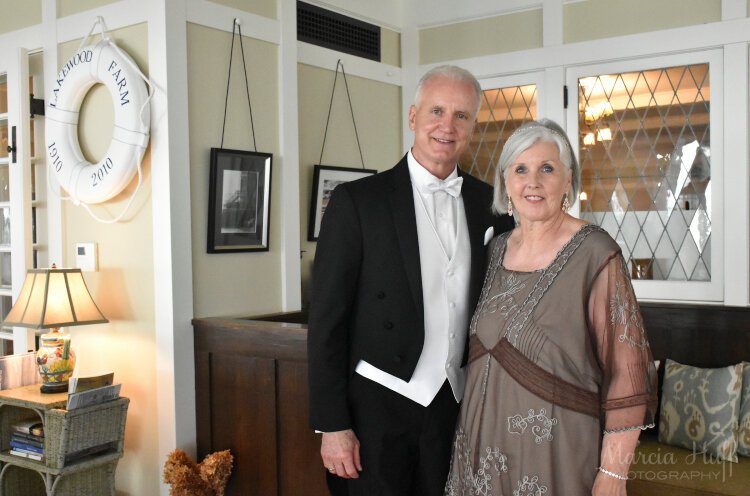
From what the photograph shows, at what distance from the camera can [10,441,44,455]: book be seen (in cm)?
332

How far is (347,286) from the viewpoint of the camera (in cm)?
208

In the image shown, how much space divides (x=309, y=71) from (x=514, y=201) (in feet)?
7.71

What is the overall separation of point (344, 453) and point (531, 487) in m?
0.52

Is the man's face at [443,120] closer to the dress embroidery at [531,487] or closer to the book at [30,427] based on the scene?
the dress embroidery at [531,487]

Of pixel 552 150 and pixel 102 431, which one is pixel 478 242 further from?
pixel 102 431

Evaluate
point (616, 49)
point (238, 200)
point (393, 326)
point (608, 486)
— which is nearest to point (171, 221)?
point (238, 200)

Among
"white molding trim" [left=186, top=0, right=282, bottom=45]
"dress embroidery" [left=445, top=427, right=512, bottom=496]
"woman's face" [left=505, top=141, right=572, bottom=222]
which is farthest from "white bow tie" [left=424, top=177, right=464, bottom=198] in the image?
"white molding trim" [left=186, top=0, right=282, bottom=45]

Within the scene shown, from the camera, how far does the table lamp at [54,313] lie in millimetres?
3328

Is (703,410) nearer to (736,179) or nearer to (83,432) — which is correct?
(736,179)

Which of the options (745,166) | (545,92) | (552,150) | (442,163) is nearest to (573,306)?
(552,150)

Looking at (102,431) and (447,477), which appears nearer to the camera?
(447,477)

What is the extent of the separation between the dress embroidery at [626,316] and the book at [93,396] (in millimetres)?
2304

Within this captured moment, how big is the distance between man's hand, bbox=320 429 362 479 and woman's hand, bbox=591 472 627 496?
646 mm

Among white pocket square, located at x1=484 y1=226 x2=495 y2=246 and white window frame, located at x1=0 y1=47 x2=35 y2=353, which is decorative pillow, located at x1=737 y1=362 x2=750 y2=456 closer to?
white pocket square, located at x1=484 y1=226 x2=495 y2=246
